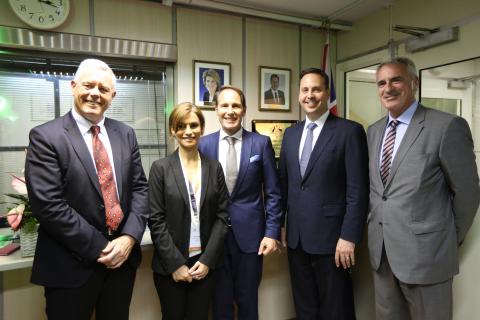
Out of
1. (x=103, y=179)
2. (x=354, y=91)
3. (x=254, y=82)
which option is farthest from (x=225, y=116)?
(x=354, y=91)

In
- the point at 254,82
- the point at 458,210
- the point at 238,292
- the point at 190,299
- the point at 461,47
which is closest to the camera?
the point at 458,210

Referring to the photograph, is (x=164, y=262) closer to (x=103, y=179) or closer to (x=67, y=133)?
(x=103, y=179)

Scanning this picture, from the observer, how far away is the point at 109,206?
143cm

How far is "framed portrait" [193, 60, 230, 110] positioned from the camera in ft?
11.3

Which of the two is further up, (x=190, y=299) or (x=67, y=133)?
(x=67, y=133)

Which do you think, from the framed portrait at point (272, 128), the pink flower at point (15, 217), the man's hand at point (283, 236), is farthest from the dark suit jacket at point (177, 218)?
the framed portrait at point (272, 128)

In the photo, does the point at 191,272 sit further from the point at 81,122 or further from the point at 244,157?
the point at 81,122

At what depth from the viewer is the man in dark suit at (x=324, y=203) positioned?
67.1 inches

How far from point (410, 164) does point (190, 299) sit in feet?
4.00

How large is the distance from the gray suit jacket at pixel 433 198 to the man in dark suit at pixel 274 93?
7.87ft

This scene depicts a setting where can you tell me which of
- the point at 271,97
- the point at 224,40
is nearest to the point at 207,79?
the point at 224,40

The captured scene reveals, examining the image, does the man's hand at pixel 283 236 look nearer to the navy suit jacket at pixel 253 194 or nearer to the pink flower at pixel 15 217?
the navy suit jacket at pixel 253 194

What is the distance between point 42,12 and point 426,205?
123 inches

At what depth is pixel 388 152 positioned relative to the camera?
1626mm
